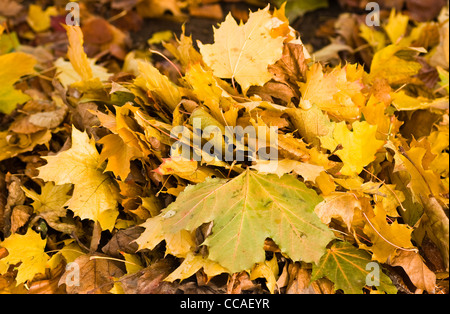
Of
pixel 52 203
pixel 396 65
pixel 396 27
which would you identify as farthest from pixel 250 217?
pixel 396 27

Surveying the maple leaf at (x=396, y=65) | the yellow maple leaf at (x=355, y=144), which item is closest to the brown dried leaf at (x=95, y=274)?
the yellow maple leaf at (x=355, y=144)

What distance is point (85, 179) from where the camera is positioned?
0.85 m

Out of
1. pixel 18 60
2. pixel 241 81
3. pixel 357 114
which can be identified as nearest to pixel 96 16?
pixel 18 60

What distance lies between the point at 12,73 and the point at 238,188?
671 millimetres

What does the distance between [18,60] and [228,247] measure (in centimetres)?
71

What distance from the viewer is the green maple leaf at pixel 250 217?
2.30 ft

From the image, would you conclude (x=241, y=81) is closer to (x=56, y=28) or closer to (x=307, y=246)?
(x=307, y=246)

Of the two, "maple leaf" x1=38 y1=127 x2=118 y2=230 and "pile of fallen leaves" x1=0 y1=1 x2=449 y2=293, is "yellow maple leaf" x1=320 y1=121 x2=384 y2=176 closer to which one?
"pile of fallen leaves" x1=0 y1=1 x2=449 y2=293

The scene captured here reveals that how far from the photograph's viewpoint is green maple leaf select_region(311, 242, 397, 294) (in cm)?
75

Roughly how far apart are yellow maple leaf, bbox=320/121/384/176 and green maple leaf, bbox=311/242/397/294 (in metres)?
0.15

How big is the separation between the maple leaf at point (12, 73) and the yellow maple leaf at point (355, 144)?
29.5 inches

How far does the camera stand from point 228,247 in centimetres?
70

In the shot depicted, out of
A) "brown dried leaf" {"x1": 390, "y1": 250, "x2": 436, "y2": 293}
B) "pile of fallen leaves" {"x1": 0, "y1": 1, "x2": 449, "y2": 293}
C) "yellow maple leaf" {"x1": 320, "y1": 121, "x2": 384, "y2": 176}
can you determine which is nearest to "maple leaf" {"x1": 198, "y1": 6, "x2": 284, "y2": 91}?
"pile of fallen leaves" {"x1": 0, "y1": 1, "x2": 449, "y2": 293}

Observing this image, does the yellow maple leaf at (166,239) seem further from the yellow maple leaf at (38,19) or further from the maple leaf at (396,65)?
the yellow maple leaf at (38,19)
